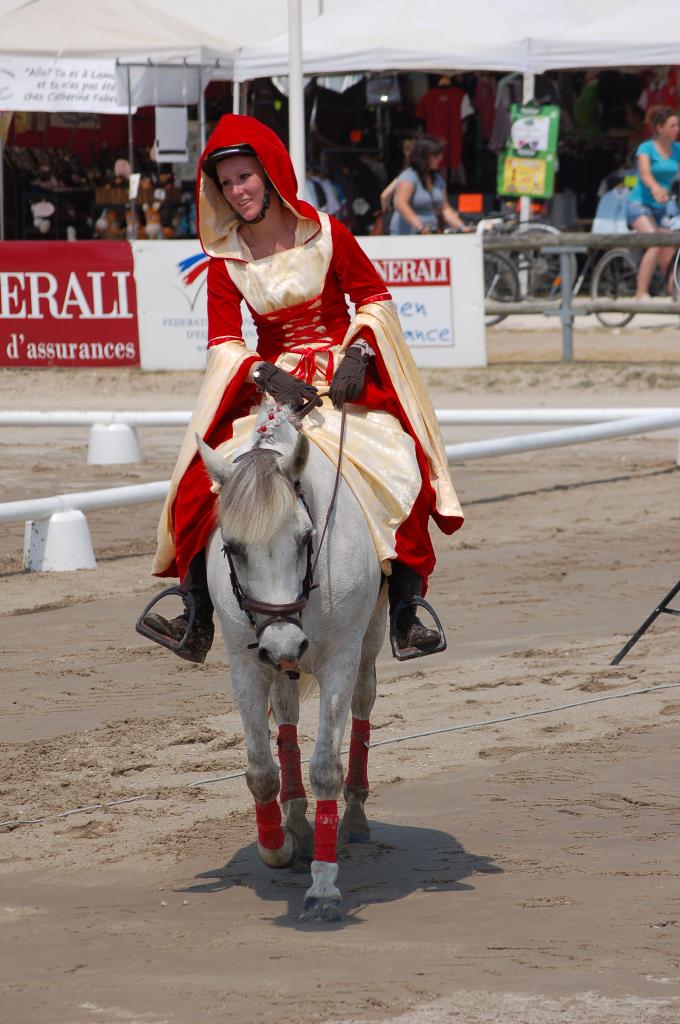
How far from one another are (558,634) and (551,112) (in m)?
13.9

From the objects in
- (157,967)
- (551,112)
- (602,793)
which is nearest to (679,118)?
(551,112)

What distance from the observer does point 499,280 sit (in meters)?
19.9

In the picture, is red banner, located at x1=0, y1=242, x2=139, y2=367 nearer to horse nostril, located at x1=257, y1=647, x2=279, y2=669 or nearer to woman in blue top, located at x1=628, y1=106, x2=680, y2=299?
woman in blue top, located at x1=628, y1=106, x2=680, y2=299

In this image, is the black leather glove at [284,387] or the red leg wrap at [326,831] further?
the black leather glove at [284,387]

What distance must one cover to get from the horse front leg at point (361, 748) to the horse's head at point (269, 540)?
939 millimetres

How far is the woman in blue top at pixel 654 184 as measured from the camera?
63.5ft

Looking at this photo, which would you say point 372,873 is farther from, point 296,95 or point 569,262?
point 296,95

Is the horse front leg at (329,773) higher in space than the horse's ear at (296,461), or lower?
lower

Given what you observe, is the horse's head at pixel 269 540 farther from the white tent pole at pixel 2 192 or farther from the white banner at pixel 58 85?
the white tent pole at pixel 2 192

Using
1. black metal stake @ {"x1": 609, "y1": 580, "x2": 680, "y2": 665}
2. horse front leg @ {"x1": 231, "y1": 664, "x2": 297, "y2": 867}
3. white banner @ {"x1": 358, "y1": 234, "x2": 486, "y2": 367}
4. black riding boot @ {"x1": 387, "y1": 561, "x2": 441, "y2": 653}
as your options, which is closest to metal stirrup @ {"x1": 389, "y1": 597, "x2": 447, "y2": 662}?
black riding boot @ {"x1": 387, "y1": 561, "x2": 441, "y2": 653}

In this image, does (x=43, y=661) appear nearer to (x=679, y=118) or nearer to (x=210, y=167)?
(x=210, y=167)

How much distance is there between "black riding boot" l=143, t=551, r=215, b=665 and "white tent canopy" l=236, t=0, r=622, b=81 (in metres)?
16.5

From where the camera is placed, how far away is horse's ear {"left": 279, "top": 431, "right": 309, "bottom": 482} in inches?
182

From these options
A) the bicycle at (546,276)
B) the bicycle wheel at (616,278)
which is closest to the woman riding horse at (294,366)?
the bicycle at (546,276)
